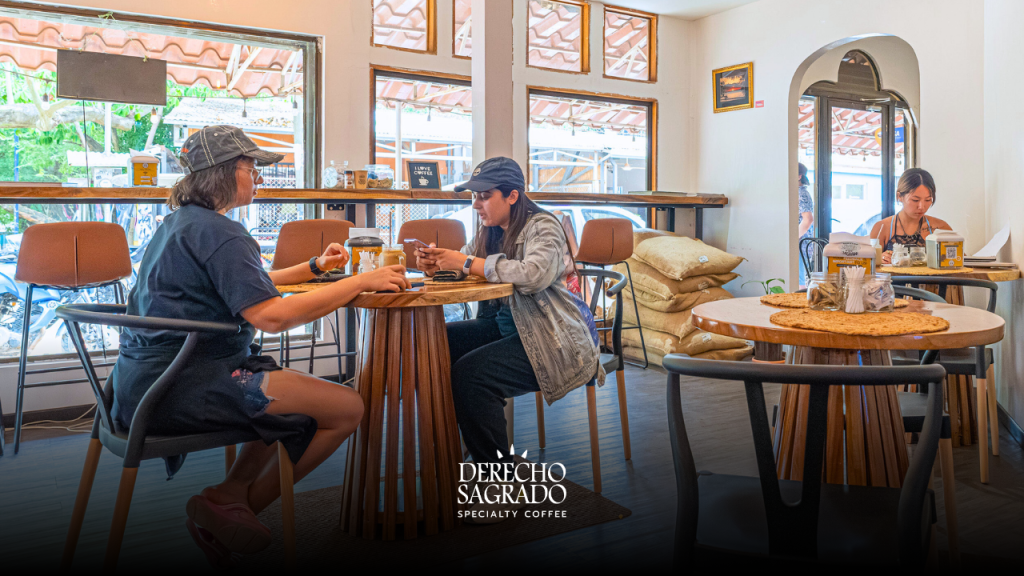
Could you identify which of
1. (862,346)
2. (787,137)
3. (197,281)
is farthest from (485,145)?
(787,137)

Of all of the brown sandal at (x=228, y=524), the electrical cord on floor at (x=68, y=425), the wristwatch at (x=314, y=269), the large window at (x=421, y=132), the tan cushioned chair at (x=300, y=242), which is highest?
the large window at (x=421, y=132)

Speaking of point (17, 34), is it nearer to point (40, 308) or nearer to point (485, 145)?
point (40, 308)

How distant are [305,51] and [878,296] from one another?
3983mm

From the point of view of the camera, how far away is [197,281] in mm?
1745

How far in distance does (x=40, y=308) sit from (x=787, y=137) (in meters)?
5.25

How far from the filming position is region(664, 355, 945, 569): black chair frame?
41.9 inches

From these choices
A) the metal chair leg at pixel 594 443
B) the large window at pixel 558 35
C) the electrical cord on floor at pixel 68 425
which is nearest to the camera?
the metal chair leg at pixel 594 443

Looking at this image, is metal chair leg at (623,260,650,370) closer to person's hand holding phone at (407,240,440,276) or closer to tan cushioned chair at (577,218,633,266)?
tan cushioned chair at (577,218,633,266)

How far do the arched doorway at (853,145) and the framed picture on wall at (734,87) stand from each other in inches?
48.8

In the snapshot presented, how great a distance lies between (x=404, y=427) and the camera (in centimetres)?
217

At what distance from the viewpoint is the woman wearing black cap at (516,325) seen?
2.29 meters

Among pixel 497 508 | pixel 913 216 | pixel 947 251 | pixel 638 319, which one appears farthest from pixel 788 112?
pixel 497 508

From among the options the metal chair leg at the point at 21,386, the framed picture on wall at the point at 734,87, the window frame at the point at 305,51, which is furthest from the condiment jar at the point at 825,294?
the framed picture on wall at the point at 734,87

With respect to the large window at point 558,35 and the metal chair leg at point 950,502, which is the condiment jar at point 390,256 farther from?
the large window at point 558,35
